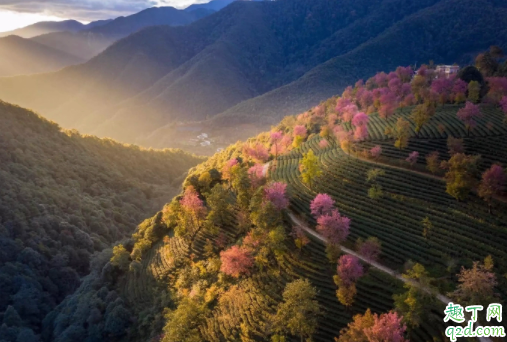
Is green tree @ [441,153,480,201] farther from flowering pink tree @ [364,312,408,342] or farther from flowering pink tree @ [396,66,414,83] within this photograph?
flowering pink tree @ [396,66,414,83]

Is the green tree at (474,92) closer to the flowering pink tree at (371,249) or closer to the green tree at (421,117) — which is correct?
the green tree at (421,117)

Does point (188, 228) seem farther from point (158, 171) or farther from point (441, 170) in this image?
point (158, 171)

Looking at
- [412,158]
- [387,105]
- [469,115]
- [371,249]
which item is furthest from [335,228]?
[387,105]

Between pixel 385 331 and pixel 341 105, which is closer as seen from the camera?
pixel 385 331

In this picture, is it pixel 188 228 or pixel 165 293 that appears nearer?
pixel 165 293

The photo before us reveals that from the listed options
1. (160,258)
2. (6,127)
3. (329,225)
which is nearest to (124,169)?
(6,127)

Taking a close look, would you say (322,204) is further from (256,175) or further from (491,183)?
(491,183)
